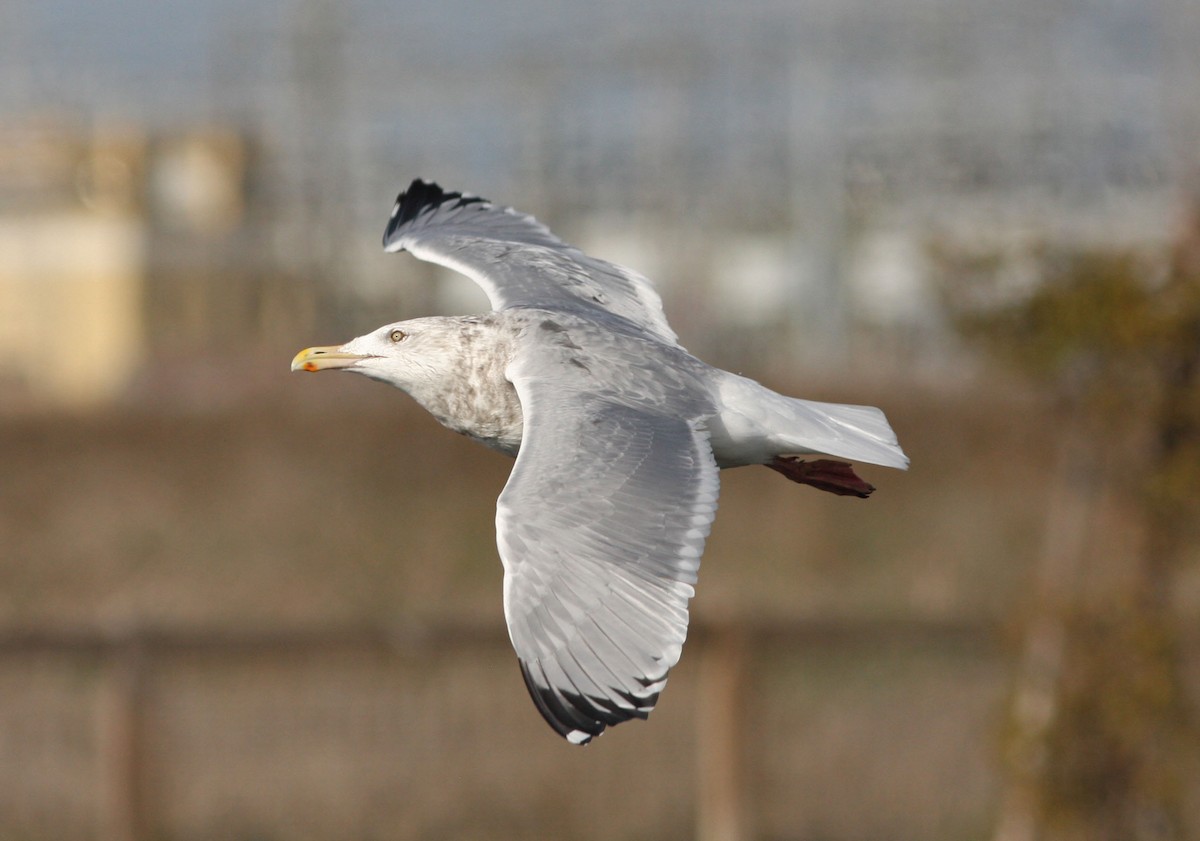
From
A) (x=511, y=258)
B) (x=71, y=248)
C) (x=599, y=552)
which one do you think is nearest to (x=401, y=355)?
(x=511, y=258)

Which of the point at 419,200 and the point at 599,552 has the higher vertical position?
the point at 419,200

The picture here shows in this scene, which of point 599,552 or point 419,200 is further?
point 419,200

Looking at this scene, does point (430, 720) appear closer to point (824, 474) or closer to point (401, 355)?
point (401, 355)

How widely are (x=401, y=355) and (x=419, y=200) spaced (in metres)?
1.62

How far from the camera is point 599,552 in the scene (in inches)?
161

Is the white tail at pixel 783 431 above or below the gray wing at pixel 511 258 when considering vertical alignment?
below

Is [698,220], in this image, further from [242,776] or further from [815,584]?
[242,776]

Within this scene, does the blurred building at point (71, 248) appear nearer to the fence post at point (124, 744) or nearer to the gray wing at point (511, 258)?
the fence post at point (124, 744)

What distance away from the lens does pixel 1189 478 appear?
7.03 metres

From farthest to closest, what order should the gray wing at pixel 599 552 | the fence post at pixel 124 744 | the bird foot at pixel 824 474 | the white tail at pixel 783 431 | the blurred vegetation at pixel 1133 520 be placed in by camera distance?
the fence post at pixel 124 744, the blurred vegetation at pixel 1133 520, the bird foot at pixel 824 474, the white tail at pixel 783 431, the gray wing at pixel 599 552

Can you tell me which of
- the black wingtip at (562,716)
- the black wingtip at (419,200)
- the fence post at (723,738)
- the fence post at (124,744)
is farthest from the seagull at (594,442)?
the fence post at (124,744)

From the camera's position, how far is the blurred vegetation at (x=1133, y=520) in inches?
282

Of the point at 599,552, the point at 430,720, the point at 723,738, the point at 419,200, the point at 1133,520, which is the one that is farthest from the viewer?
the point at 430,720

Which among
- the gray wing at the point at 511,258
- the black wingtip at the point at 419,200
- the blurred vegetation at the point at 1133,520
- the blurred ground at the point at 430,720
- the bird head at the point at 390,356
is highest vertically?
the black wingtip at the point at 419,200
